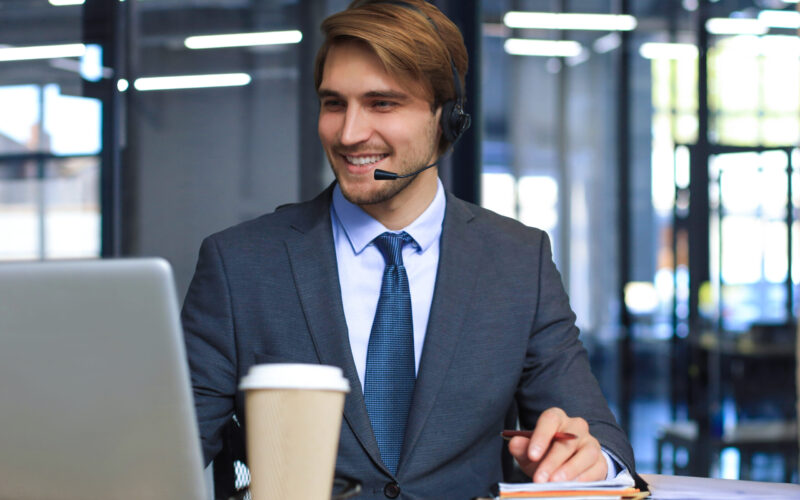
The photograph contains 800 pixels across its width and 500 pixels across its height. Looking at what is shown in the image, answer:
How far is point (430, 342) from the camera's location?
1.35 meters

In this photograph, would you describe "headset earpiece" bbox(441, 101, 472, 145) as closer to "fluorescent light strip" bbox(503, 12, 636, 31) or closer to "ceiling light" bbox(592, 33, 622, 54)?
"fluorescent light strip" bbox(503, 12, 636, 31)

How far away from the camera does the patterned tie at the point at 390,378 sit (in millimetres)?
1340

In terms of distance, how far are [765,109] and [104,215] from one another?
215 inches

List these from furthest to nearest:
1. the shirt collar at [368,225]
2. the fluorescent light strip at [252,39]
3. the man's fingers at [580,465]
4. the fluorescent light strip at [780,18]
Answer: the fluorescent light strip at [780,18], the fluorescent light strip at [252,39], the shirt collar at [368,225], the man's fingers at [580,465]

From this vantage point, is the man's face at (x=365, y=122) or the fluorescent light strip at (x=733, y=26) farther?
the fluorescent light strip at (x=733, y=26)

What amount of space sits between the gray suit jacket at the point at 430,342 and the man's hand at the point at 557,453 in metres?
0.16

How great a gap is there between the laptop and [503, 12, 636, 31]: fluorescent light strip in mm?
6013

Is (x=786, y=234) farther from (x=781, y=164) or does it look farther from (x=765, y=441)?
(x=765, y=441)

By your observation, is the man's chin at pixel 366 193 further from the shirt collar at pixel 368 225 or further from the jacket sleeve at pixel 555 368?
the jacket sleeve at pixel 555 368

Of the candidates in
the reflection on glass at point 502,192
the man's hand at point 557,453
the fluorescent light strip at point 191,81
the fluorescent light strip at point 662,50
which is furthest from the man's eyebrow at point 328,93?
the fluorescent light strip at point 662,50

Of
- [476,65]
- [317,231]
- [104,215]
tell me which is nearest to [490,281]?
[317,231]

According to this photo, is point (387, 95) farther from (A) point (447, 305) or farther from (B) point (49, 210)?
(B) point (49, 210)

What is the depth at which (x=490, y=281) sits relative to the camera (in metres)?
1.47

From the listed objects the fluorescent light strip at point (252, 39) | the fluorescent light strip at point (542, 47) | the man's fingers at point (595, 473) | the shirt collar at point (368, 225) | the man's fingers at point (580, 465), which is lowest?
the man's fingers at point (595, 473)
